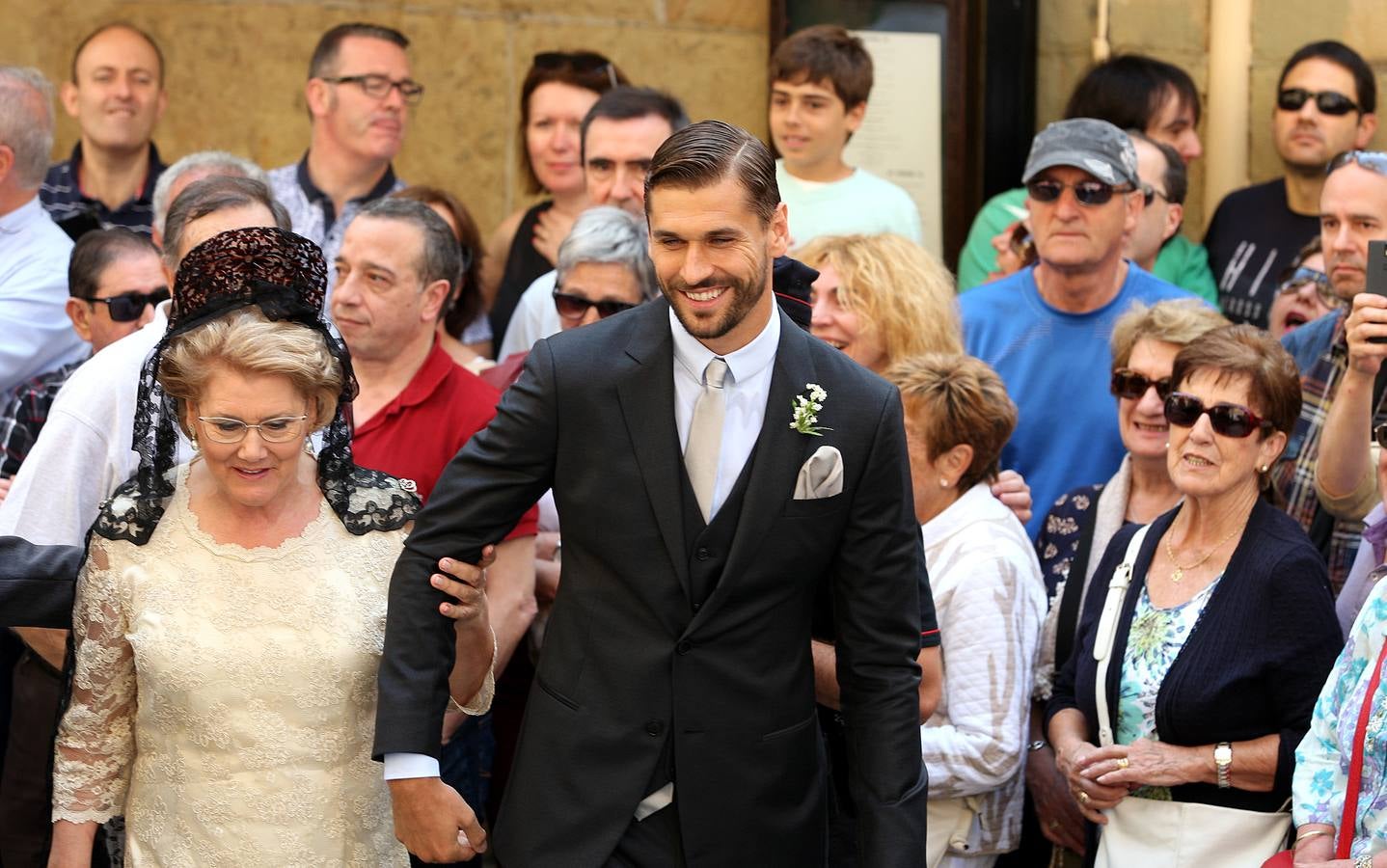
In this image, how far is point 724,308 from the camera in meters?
3.28

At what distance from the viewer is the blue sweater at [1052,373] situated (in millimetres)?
Answer: 5348

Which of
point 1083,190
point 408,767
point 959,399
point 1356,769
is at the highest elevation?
point 1083,190

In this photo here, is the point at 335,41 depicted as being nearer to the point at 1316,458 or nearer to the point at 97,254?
the point at 97,254

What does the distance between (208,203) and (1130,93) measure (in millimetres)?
3877

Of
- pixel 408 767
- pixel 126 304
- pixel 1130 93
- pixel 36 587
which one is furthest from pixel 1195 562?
pixel 1130 93

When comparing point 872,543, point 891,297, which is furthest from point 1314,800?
point 891,297

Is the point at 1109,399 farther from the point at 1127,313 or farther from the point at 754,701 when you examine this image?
the point at 754,701

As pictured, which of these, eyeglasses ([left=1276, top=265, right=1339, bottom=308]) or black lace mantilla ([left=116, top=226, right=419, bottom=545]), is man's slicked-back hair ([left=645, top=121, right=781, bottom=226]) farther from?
eyeglasses ([left=1276, top=265, right=1339, bottom=308])

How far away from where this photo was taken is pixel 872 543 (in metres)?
3.42

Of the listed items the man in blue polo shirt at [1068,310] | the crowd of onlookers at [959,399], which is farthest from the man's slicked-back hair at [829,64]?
the man in blue polo shirt at [1068,310]

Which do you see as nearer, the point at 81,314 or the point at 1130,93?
the point at 81,314

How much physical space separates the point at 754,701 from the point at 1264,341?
5.72 feet

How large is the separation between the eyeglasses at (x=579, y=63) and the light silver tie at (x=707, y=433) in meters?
3.70

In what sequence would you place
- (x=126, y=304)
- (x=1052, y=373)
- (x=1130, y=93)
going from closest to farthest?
(x=126, y=304), (x=1052, y=373), (x=1130, y=93)
